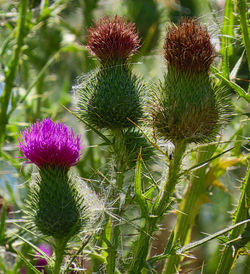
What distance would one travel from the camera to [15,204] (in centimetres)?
316

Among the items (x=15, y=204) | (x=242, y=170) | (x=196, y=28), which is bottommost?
(x=15, y=204)

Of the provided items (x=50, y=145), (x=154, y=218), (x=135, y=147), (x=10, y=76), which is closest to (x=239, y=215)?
(x=154, y=218)

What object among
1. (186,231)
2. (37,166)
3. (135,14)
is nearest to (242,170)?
(186,231)

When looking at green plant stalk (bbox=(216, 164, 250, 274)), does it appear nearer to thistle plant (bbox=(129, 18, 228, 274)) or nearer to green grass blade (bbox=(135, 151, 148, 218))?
thistle plant (bbox=(129, 18, 228, 274))

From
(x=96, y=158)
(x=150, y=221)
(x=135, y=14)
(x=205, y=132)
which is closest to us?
(x=150, y=221)

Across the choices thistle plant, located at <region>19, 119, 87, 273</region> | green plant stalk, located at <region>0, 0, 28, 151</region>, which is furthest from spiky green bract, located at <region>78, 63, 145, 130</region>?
green plant stalk, located at <region>0, 0, 28, 151</region>

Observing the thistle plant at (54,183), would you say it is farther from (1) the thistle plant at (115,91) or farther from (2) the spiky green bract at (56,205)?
(1) the thistle plant at (115,91)

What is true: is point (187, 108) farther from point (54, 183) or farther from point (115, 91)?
point (54, 183)

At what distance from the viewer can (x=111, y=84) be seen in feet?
6.74

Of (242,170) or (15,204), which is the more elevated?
(242,170)

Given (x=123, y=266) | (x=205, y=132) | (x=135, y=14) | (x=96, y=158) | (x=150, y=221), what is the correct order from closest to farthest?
(x=150, y=221), (x=205, y=132), (x=123, y=266), (x=96, y=158), (x=135, y=14)

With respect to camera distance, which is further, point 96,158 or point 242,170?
point 96,158

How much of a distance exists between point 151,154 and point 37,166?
41 cm

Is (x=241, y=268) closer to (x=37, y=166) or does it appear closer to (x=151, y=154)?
(x=151, y=154)
